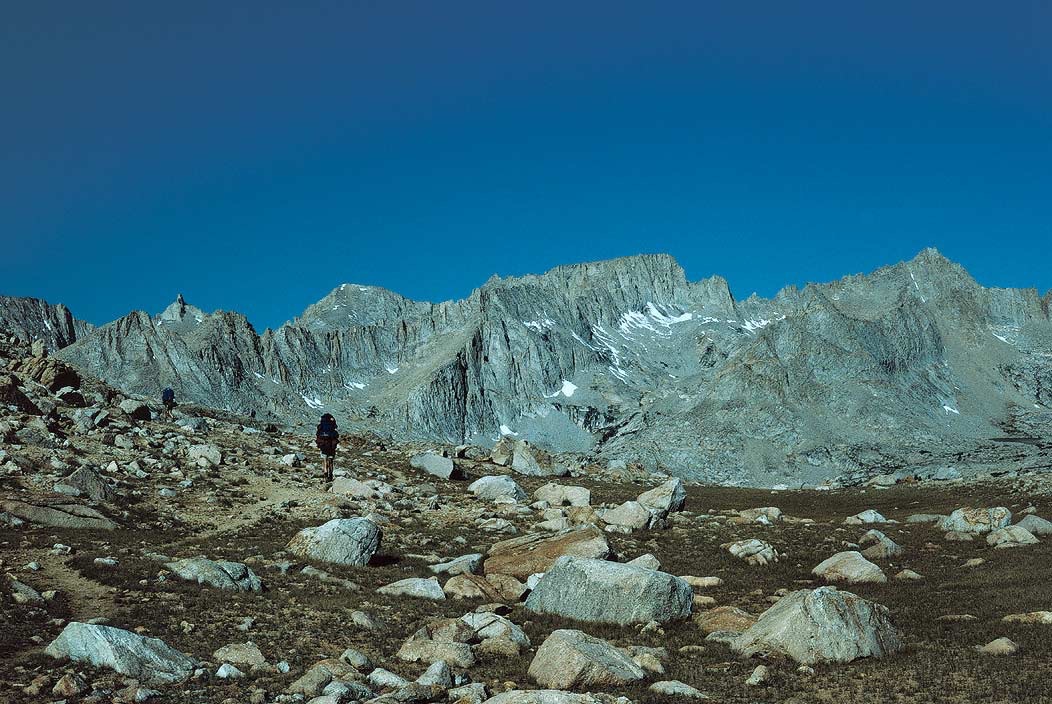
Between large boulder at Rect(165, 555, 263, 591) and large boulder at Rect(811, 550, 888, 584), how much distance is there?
19746 millimetres

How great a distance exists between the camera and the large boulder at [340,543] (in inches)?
969

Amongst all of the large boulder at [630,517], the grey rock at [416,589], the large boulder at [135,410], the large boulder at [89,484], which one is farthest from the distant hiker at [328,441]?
the grey rock at [416,589]

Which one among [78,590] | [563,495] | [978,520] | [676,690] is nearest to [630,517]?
[563,495]

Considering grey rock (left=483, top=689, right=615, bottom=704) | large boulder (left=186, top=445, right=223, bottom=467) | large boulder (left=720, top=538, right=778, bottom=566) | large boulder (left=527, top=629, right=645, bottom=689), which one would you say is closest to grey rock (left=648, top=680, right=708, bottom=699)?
large boulder (left=527, top=629, right=645, bottom=689)

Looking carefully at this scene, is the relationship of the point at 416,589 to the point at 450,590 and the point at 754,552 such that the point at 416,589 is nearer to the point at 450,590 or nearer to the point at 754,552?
the point at 450,590

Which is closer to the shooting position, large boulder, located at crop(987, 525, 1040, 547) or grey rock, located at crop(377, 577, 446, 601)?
grey rock, located at crop(377, 577, 446, 601)

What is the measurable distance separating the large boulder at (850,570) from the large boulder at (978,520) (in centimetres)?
1234

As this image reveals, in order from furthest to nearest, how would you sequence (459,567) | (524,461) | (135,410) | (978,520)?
(524,461)
(135,410)
(978,520)
(459,567)

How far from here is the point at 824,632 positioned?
16688 millimetres

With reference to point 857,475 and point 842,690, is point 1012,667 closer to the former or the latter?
point 842,690

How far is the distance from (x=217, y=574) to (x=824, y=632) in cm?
1569

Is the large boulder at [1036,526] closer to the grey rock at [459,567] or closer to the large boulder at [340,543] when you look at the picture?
the grey rock at [459,567]

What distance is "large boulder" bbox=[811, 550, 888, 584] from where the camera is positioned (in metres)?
26.3

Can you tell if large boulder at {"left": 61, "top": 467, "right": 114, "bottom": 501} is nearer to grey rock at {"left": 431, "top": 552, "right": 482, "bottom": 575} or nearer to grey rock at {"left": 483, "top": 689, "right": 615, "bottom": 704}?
grey rock at {"left": 431, "top": 552, "right": 482, "bottom": 575}
